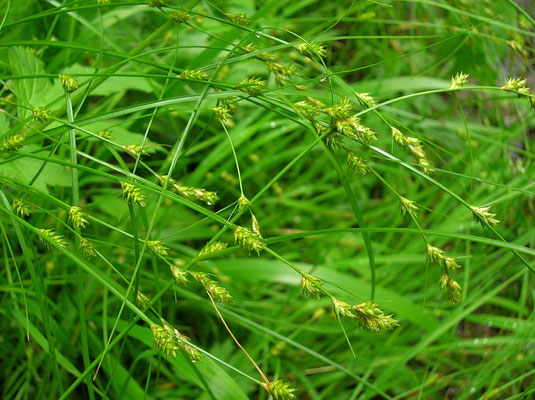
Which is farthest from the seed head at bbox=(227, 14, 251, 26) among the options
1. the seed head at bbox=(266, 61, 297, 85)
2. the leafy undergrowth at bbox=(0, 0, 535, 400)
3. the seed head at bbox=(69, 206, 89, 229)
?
the seed head at bbox=(69, 206, 89, 229)

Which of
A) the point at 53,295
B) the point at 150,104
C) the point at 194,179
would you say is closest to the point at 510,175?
the point at 194,179

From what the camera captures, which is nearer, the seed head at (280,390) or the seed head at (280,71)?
the seed head at (280,390)

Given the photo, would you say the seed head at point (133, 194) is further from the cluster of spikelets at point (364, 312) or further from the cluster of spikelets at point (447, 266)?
the cluster of spikelets at point (447, 266)

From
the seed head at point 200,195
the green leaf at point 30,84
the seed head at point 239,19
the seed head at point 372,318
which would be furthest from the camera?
the green leaf at point 30,84

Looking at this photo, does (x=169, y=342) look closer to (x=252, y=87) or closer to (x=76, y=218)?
(x=76, y=218)

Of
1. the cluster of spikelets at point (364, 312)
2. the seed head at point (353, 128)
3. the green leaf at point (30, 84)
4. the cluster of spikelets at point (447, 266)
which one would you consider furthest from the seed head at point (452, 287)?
the green leaf at point (30, 84)

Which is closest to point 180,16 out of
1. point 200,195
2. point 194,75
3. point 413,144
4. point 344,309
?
point 194,75

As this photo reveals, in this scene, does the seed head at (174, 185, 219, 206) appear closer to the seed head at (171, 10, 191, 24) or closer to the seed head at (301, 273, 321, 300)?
the seed head at (301, 273, 321, 300)

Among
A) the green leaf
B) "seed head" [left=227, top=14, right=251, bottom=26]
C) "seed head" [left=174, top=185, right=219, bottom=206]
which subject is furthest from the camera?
the green leaf
